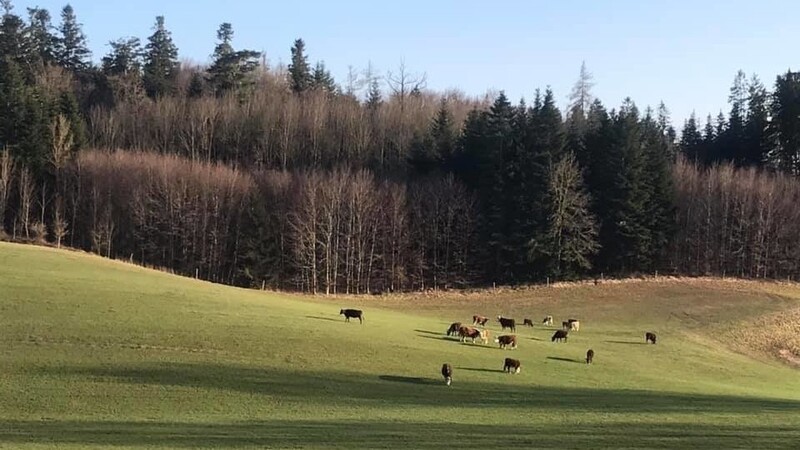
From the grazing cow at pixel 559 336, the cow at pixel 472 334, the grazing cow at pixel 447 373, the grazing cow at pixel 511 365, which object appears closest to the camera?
the grazing cow at pixel 447 373

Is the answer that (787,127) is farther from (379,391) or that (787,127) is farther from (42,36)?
(42,36)

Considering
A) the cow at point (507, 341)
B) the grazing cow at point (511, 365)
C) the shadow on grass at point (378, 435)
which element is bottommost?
the shadow on grass at point (378, 435)

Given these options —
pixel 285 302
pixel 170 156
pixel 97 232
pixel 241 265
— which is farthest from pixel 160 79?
pixel 285 302

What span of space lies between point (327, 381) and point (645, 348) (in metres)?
25.3

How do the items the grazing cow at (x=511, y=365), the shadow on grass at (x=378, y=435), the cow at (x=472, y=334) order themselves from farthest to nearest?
the cow at (x=472, y=334) < the grazing cow at (x=511, y=365) < the shadow on grass at (x=378, y=435)

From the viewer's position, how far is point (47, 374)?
29.2m

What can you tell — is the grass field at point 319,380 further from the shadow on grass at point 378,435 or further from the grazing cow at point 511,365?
the grazing cow at point 511,365

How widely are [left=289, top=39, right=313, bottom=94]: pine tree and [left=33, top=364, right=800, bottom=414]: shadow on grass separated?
366ft

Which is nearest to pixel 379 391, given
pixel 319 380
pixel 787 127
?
pixel 319 380

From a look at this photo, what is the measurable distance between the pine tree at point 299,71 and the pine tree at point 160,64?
873 inches

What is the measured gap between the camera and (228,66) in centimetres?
12750

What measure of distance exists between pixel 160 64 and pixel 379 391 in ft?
379

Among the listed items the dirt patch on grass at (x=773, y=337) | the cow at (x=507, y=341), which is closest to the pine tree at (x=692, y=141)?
the dirt patch on grass at (x=773, y=337)

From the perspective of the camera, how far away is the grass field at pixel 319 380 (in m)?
23.4
